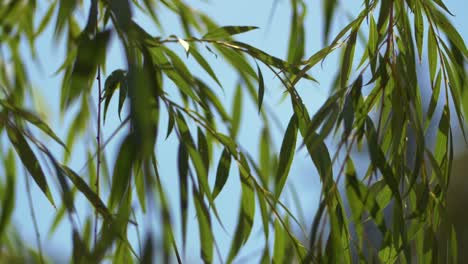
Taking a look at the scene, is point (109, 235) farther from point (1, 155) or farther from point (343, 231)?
point (343, 231)

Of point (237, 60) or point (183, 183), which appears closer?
point (183, 183)

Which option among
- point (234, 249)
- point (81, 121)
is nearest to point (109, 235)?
point (234, 249)

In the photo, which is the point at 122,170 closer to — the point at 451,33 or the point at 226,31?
the point at 226,31

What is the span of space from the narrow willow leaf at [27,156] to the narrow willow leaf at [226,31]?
0.25 meters

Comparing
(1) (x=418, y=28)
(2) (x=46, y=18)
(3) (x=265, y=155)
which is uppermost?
(2) (x=46, y=18)

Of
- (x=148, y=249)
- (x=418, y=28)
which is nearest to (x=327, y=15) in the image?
(x=418, y=28)

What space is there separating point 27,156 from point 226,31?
0.92 ft

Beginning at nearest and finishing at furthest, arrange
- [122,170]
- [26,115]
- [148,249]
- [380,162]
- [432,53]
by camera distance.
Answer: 1. [148,249]
2. [122,170]
3. [26,115]
4. [380,162]
5. [432,53]

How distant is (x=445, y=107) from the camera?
0.91m

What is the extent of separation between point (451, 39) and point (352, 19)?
11cm

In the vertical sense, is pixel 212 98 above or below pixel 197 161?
above

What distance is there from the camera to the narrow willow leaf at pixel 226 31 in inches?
35.3

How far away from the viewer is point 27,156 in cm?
72

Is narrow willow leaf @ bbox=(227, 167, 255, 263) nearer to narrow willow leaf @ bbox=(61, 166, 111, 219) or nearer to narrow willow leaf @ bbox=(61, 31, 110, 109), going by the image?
narrow willow leaf @ bbox=(61, 166, 111, 219)
